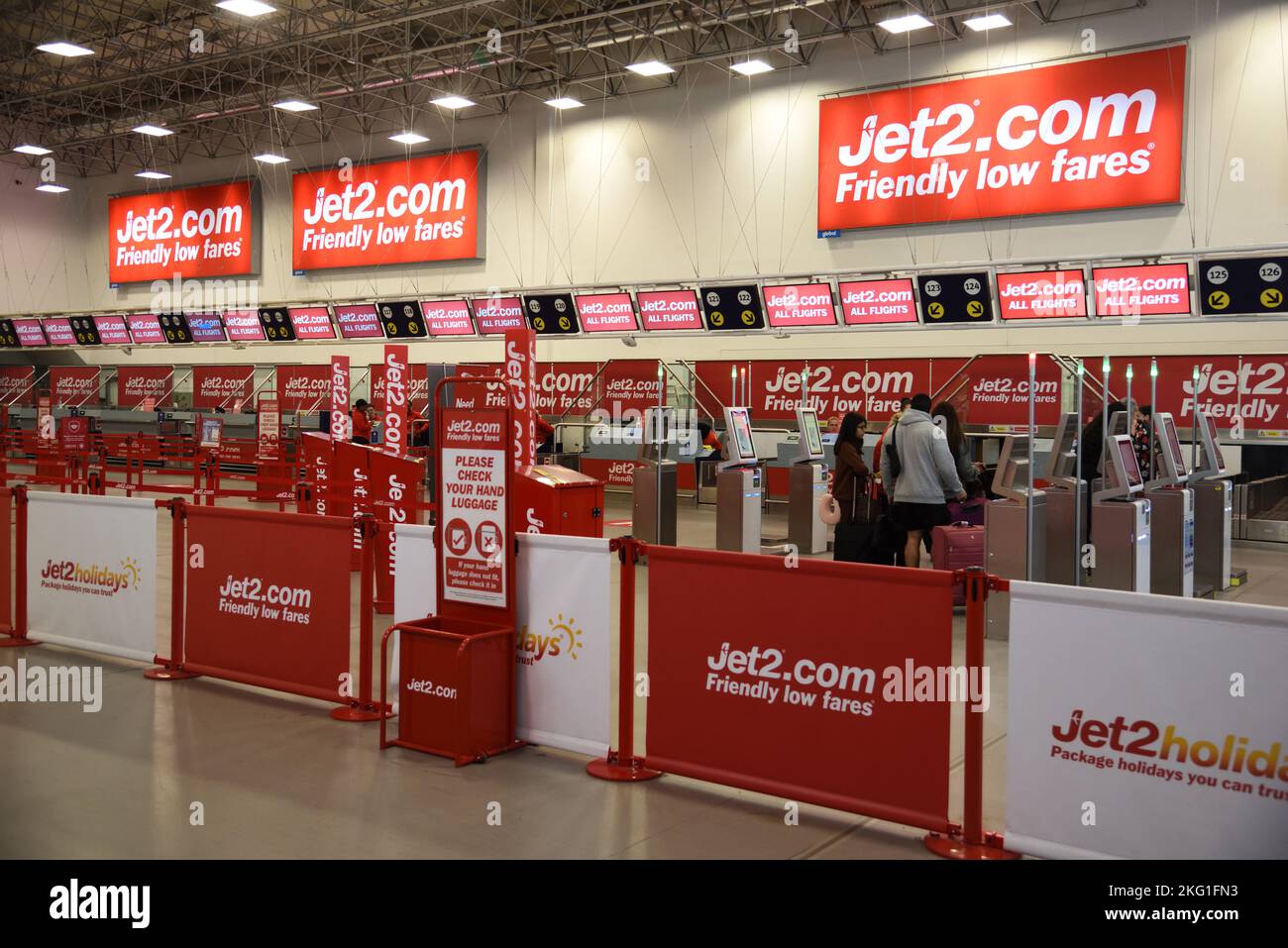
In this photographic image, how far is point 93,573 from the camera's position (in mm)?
6664

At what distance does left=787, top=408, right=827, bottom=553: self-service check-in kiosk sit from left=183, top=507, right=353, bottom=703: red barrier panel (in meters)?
7.60

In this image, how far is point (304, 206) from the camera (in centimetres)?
2464

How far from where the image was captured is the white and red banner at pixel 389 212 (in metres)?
22.3

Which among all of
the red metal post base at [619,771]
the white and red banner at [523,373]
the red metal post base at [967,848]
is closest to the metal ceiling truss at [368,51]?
the white and red banner at [523,373]

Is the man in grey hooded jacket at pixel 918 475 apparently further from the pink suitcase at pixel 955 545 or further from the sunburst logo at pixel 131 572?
the sunburst logo at pixel 131 572

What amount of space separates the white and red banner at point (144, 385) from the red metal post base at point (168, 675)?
22449 millimetres

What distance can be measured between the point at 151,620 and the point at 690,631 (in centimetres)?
362

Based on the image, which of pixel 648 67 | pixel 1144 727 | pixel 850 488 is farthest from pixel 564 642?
pixel 648 67

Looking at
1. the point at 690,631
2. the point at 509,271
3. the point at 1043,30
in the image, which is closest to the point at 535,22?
the point at 509,271

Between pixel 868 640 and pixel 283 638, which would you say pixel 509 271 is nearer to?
pixel 283 638

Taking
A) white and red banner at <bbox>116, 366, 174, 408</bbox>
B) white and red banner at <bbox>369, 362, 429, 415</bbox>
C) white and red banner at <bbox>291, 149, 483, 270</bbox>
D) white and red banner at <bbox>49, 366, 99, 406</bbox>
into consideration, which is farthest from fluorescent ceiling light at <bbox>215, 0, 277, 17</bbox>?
white and red banner at <bbox>49, 366, 99, 406</bbox>

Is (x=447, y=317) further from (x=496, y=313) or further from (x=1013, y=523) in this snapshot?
(x=1013, y=523)

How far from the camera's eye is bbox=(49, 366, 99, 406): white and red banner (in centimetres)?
2822

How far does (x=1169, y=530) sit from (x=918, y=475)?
2.32 m
